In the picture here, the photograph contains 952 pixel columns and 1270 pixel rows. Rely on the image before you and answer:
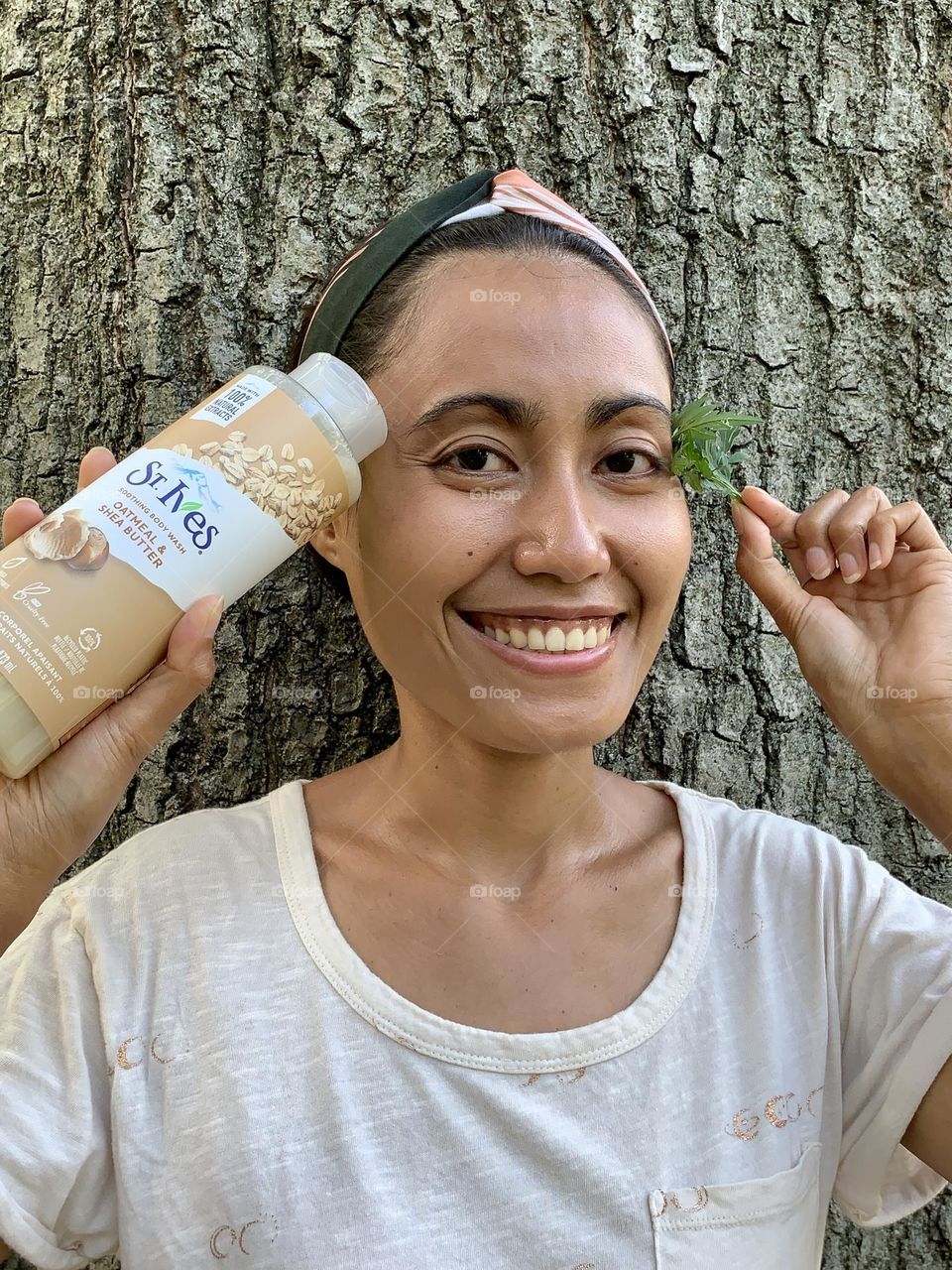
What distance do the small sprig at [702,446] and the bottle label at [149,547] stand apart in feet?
1.91

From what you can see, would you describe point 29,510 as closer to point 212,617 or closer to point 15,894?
point 212,617

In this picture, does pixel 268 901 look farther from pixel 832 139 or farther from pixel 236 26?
pixel 832 139

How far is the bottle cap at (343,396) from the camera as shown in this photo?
128 cm

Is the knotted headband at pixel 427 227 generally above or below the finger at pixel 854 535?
above

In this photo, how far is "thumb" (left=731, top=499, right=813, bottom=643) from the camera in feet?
5.41

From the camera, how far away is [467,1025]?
4.66 ft

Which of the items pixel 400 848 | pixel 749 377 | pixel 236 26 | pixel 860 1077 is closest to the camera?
Result: pixel 860 1077

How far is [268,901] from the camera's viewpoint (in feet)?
4.91

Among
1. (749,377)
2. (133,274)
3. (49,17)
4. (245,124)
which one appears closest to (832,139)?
(749,377)

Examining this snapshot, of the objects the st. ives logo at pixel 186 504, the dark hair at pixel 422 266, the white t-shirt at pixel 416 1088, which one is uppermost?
the dark hair at pixel 422 266

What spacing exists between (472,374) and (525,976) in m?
0.82

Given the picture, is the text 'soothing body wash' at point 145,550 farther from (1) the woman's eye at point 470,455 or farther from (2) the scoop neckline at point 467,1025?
(2) the scoop neckline at point 467,1025

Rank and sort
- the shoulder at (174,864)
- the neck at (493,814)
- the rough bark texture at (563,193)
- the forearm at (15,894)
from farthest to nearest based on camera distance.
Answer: the rough bark texture at (563,193)
the neck at (493,814)
the shoulder at (174,864)
the forearm at (15,894)

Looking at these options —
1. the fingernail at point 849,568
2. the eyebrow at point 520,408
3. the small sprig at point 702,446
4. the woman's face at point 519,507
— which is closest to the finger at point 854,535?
the fingernail at point 849,568
